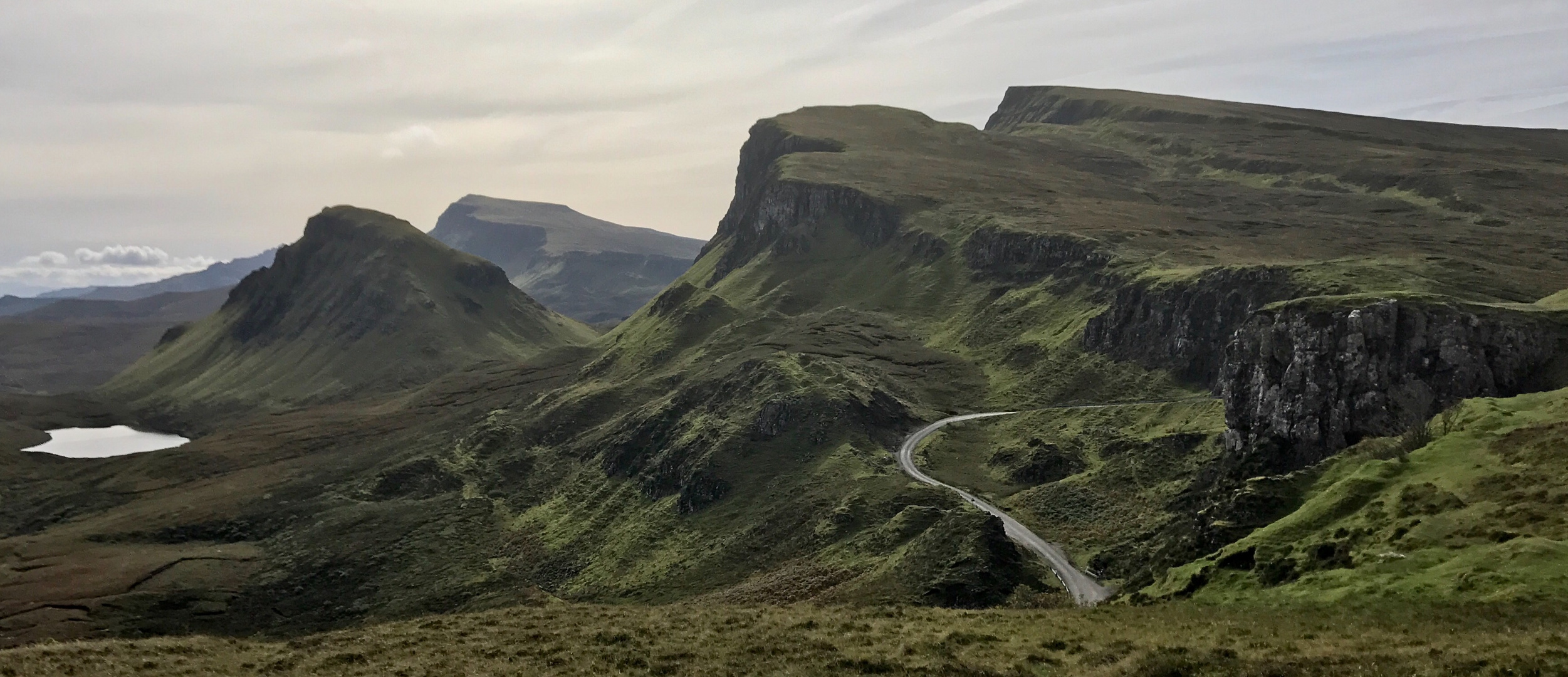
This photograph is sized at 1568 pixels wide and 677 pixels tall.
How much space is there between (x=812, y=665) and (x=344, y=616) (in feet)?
305

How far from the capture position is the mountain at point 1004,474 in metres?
45.0

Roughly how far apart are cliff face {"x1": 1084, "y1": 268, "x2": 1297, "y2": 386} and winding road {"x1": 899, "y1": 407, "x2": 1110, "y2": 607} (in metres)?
38.9

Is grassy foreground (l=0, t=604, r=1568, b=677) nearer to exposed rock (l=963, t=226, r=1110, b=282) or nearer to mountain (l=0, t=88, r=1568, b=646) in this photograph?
mountain (l=0, t=88, r=1568, b=646)

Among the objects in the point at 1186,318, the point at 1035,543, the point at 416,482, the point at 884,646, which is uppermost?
the point at 1186,318

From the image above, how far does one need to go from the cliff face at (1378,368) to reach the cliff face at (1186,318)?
157 ft

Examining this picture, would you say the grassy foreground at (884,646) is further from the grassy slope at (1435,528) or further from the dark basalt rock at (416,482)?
the dark basalt rock at (416,482)

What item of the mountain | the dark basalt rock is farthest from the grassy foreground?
the dark basalt rock

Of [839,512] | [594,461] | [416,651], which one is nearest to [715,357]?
[594,461]

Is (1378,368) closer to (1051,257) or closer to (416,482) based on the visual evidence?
(1051,257)

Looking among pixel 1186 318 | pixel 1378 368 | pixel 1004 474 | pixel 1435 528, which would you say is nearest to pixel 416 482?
pixel 1004 474

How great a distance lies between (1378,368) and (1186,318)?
63.8 metres

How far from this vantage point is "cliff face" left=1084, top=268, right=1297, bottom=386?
13000cm

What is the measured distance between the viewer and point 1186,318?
137 meters

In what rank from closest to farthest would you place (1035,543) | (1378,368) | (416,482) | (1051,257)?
(1378,368) → (1035,543) → (416,482) → (1051,257)
